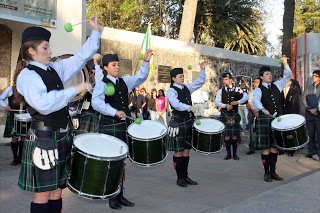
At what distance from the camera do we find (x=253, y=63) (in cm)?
1670

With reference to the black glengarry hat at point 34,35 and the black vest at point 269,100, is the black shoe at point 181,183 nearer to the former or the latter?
the black vest at point 269,100

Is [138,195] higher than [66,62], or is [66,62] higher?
[66,62]

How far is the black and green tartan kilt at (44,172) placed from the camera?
2.60m

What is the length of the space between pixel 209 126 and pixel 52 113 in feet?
9.87

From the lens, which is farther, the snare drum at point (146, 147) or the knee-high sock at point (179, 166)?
the knee-high sock at point (179, 166)

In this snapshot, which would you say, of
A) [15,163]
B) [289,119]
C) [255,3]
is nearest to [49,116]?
[289,119]

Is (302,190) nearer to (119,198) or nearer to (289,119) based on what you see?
(289,119)

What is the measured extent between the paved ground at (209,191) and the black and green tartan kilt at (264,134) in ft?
1.76

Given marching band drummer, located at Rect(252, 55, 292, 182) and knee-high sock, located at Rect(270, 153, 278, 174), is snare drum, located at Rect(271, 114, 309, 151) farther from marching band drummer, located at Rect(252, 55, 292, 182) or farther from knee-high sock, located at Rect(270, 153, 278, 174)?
knee-high sock, located at Rect(270, 153, 278, 174)

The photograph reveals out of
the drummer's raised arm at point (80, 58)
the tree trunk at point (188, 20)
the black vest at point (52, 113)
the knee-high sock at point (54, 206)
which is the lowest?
the knee-high sock at point (54, 206)

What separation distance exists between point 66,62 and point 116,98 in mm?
1082

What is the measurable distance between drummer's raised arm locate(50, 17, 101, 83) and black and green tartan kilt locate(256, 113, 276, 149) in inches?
126

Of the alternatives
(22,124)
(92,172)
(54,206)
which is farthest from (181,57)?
(54,206)

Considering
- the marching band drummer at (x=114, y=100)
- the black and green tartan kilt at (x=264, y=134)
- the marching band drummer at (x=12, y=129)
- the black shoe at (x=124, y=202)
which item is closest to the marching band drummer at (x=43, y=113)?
the marching band drummer at (x=114, y=100)
